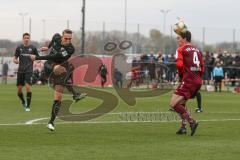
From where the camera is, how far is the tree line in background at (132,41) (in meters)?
53.8

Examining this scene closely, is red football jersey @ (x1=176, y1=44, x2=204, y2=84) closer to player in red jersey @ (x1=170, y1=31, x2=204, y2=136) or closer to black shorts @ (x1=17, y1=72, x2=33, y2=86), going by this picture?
player in red jersey @ (x1=170, y1=31, x2=204, y2=136)

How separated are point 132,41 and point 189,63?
42490 millimetres

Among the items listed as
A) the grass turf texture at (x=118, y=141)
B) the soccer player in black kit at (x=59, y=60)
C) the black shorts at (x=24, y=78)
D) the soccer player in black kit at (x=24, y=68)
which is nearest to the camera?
the grass turf texture at (x=118, y=141)

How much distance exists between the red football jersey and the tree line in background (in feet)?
128

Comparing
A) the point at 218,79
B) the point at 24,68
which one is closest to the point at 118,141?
the point at 24,68

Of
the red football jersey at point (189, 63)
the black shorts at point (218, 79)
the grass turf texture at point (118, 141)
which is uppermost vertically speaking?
the red football jersey at point (189, 63)

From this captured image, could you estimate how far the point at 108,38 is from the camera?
180ft

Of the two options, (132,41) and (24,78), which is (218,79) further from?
(24,78)

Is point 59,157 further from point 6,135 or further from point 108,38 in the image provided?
point 108,38

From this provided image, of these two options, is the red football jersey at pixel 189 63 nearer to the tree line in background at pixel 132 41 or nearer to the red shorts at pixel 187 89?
the red shorts at pixel 187 89

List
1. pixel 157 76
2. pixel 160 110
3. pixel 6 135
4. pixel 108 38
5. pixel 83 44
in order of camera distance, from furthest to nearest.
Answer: pixel 108 38, pixel 83 44, pixel 157 76, pixel 160 110, pixel 6 135

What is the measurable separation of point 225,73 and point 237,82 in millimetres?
964

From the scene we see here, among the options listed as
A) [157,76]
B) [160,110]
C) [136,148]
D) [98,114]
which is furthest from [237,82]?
[136,148]

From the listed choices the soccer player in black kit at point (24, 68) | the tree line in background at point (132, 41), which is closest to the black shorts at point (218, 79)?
the tree line in background at point (132, 41)
